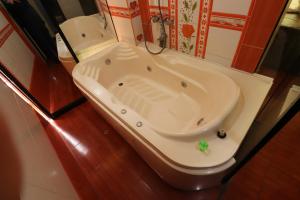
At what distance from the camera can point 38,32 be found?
167 centimetres

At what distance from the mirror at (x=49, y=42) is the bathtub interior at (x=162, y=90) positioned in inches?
15.1

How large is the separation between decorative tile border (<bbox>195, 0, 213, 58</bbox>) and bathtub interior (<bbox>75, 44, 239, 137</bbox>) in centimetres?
24

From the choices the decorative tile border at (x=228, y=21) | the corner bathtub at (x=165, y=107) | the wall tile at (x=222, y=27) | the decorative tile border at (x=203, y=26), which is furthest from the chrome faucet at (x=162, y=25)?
the decorative tile border at (x=228, y=21)

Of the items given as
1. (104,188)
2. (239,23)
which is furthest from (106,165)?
(239,23)

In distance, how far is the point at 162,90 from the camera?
1.71 metres

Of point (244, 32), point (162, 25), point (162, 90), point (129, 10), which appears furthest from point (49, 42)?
point (244, 32)

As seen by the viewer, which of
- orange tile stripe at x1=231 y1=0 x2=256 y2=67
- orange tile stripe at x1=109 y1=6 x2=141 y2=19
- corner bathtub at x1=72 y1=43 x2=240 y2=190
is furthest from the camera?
orange tile stripe at x1=109 y1=6 x2=141 y2=19

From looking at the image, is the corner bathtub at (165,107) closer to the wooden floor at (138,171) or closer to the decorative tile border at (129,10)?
the wooden floor at (138,171)

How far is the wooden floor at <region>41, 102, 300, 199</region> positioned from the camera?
110 centimetres

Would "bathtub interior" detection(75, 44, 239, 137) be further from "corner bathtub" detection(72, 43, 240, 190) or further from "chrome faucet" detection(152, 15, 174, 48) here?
"chrome faucet" detection(152, 15, 174, 48)

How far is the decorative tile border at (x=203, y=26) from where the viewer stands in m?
1.11

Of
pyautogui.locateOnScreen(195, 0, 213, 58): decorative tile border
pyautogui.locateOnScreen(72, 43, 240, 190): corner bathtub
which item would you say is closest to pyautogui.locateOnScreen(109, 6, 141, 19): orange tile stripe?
pyautogui.locateOnScreen(72, 43, 240, 190): corner bathtub

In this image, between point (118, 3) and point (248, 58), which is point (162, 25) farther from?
point (248, 58)

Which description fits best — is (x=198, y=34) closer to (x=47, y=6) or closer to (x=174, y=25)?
(x=174, y=25)
